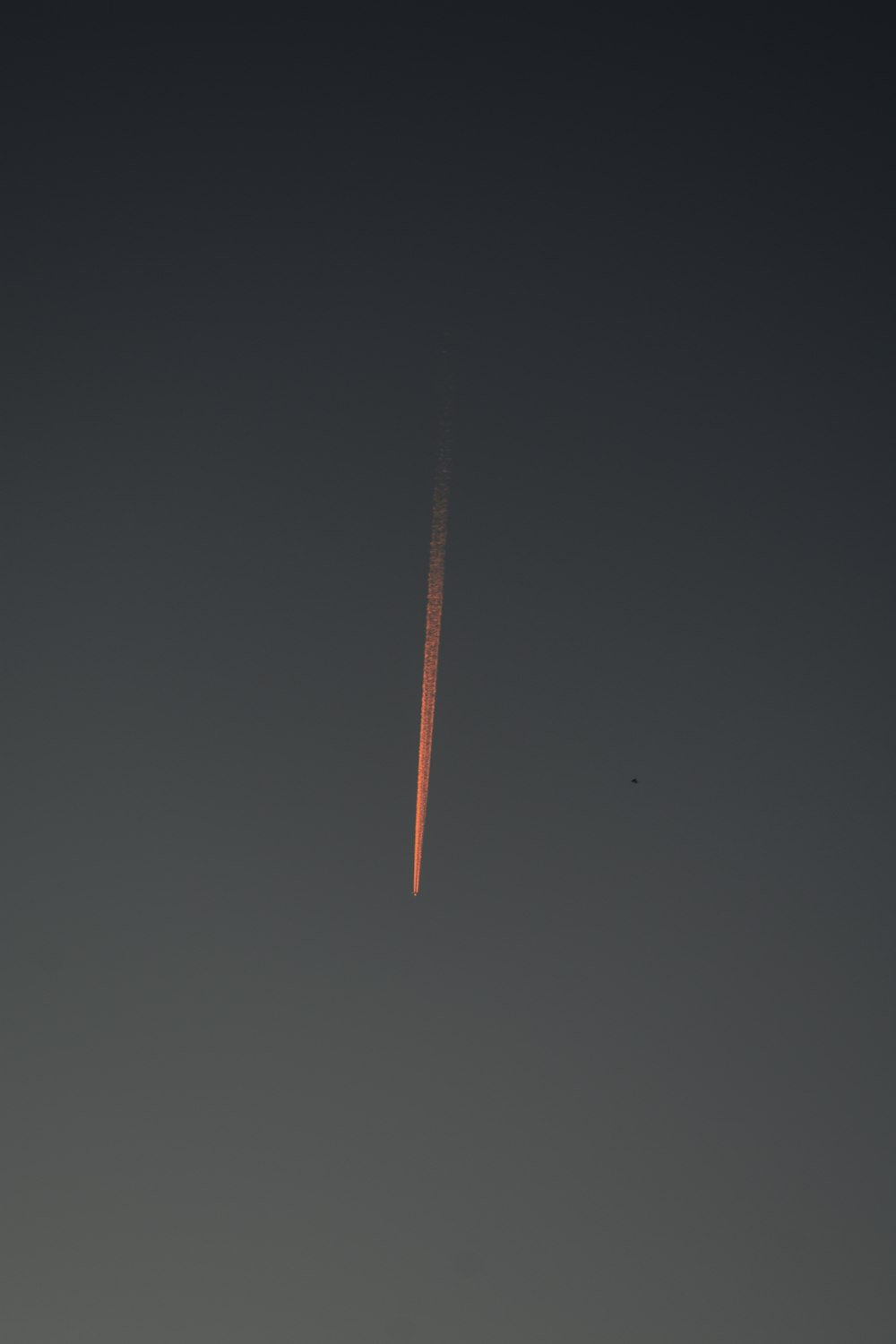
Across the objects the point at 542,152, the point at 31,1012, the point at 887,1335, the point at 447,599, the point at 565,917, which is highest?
the point at 542,152

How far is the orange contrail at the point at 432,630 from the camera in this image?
3.42m

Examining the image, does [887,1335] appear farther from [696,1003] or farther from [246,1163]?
[246,1163]

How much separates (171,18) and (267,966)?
2861 mm

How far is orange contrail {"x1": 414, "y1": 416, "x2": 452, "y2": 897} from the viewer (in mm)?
3418

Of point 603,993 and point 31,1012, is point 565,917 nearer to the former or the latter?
point 603,993

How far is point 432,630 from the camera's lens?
137 inches

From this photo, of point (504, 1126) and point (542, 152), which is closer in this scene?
point (504, 1126)

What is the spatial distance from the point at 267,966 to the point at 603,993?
0.94 m

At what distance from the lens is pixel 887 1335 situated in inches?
Result: 127

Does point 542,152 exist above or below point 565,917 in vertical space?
above

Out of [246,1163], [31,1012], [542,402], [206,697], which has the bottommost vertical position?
[246,1163]

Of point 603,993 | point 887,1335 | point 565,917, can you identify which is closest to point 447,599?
point 565,917

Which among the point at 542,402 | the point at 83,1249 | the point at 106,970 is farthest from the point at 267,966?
the point at 542,402

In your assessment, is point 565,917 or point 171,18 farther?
point 171,18
